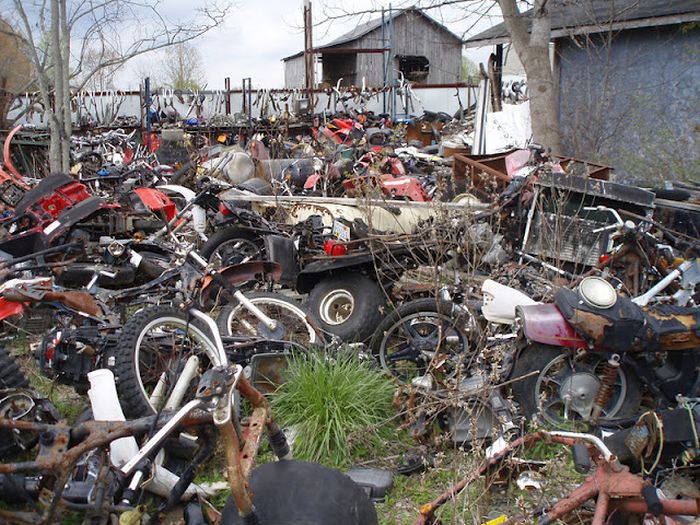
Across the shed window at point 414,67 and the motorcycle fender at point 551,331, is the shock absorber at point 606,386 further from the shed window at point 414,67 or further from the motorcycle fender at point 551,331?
the shed window at point 414,67

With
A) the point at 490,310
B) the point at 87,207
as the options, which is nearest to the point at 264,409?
the point at 490,310

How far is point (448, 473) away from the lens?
4.20 meters

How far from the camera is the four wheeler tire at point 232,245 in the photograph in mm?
7699

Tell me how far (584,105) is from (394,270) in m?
10.0

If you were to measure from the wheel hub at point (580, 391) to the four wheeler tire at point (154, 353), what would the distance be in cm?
242

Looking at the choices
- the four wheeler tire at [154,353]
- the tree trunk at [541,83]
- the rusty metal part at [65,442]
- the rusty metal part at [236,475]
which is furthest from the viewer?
the tree trunk at [541,83]

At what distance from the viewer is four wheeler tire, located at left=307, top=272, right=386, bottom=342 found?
565cm

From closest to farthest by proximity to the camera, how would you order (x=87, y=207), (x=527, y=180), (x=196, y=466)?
(x=196, y=466), (x=527, y=180), (x=87, y=207)

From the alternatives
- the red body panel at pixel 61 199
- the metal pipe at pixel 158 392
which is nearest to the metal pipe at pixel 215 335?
the metal pipe at pixel 158 392

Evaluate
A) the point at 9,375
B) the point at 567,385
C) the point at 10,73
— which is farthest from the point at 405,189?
the point at 10,73

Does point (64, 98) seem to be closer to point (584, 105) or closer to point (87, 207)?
point (87, 207)

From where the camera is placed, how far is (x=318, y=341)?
5336mm

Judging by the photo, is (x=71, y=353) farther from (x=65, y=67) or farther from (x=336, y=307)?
(x=65, y=67)

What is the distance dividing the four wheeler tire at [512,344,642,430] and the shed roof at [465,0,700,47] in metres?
9.18
